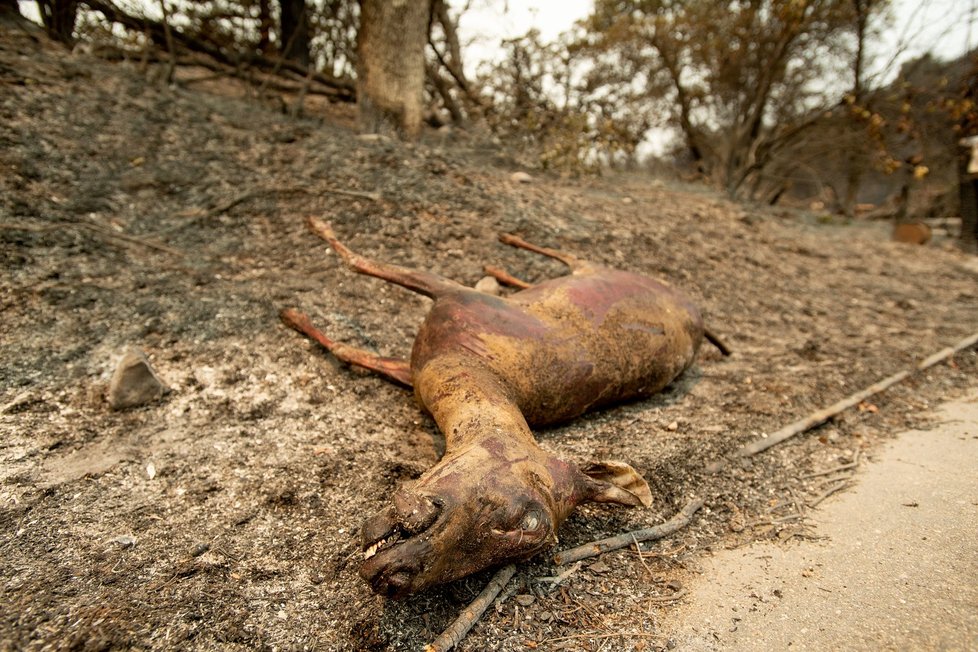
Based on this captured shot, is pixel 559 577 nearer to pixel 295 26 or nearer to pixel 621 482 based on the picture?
pixel 621 482

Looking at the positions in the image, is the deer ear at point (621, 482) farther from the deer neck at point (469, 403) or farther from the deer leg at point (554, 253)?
the deer leg at point (554, 253)

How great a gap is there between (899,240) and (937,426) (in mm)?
7859

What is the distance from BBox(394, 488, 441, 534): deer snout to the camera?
1428 mm

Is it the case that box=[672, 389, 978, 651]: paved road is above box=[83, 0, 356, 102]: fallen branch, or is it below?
below

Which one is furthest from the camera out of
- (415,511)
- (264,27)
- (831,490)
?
(264,27)

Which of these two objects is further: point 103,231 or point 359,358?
point 103,231

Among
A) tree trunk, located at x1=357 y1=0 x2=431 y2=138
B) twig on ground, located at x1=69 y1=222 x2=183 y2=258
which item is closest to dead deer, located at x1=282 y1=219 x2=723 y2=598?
twig on ground, located at x1=69 y1=222 x2=183 y2=258

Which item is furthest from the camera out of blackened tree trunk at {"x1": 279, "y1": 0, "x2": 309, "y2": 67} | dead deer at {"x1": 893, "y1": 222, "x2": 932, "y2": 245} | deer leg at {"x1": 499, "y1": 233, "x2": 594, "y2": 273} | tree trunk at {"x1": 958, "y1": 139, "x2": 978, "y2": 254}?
tree trunk at {"x1": 958, "y1": 139, "x2": 978, "y2": 254}

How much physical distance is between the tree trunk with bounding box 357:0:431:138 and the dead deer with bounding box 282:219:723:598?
2.91 meters

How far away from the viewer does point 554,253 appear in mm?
3709

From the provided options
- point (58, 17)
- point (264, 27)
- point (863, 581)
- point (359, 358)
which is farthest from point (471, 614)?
point (264, 27)

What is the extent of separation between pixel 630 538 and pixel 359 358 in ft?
4.58

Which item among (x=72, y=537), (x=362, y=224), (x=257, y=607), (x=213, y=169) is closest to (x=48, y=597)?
(x=72, y=537)

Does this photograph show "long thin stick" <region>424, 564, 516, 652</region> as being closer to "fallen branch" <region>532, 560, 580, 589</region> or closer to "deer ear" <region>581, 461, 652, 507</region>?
"fallen branch" <region>532, 560, 580, 589</region>
